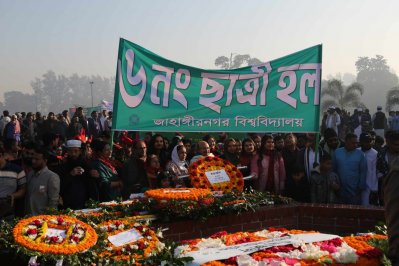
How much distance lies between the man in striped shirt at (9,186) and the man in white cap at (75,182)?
57 cm

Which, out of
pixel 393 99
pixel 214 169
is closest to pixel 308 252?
pixel 214 169

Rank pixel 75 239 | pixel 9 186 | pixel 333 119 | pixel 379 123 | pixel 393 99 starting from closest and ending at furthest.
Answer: pixel 75 239
pixel 9 186
pixel 333 119
pixel 379 123
pixel 393 99

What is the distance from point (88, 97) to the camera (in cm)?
19825

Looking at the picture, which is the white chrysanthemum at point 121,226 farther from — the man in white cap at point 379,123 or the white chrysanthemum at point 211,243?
the man in white cap at point 379,123

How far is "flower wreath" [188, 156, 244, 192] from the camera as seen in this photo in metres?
6.86

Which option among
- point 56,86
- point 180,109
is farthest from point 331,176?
point 56,86

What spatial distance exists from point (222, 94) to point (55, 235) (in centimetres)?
416

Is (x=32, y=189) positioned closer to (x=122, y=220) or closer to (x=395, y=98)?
(x=122, y=220)

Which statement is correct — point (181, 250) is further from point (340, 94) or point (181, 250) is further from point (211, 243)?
point (340, 94)

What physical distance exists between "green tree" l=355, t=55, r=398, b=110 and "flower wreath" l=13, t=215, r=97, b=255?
296 ft

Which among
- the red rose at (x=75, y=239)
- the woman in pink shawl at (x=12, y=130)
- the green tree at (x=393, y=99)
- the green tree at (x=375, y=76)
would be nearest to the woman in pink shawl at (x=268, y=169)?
the red rose at (x=75, y=239)

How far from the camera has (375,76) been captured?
10562 centimetres

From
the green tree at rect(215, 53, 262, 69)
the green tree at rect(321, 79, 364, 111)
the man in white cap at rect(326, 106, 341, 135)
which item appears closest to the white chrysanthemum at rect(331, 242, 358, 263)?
the man in white cap at rect(326, 106, 341, 135)

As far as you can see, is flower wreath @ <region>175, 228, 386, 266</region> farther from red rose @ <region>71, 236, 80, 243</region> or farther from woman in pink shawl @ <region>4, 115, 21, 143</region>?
woman in pink shawl @ <region>4, 115, 21, 143</region>
